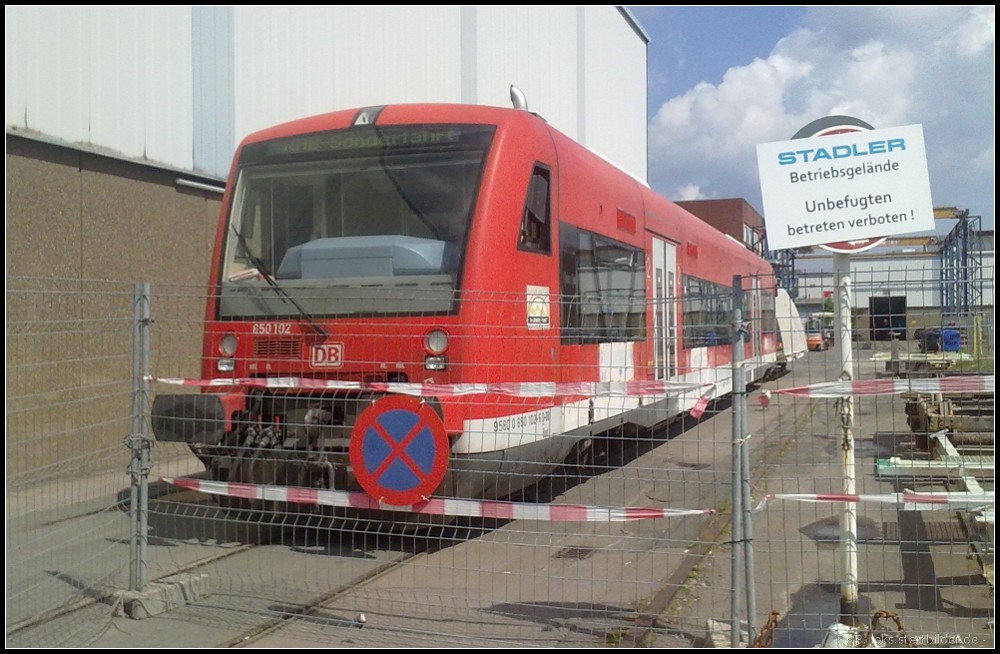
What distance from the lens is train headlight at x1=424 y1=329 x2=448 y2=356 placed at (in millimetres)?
5988

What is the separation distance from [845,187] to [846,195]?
0.13 ft

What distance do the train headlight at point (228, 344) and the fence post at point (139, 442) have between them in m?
1.50

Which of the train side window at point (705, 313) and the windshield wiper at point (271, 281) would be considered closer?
the train side window at point (705, 313)

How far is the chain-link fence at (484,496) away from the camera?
176 inches

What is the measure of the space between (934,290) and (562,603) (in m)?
2.66

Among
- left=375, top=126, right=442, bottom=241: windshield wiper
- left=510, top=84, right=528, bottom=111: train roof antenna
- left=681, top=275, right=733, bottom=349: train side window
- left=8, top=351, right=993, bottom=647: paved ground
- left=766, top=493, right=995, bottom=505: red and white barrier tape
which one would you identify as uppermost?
left=510, top=84, right=528, bottom=111: train roof antenna

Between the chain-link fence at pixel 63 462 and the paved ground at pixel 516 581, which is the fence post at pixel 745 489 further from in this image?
the chain-link fence at pixel 63 462

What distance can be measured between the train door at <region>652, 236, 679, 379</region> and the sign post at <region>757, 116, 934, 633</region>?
16.0 feet

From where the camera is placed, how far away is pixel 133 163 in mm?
10164

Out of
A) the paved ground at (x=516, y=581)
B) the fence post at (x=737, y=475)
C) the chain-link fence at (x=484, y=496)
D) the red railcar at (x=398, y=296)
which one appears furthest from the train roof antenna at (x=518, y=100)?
the fence post at (x=737, y=475)

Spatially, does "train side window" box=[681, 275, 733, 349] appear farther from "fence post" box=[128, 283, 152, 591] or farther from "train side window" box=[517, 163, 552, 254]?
"fence post" box=[128, 283, 152, 591]

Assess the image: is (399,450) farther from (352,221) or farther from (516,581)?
(352,221)

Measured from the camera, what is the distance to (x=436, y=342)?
19.7 feet

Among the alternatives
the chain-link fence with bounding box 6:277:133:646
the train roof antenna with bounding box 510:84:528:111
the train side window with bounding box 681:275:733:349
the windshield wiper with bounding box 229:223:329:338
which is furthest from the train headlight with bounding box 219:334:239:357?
the train side window with bounding box 681:275:733:349
